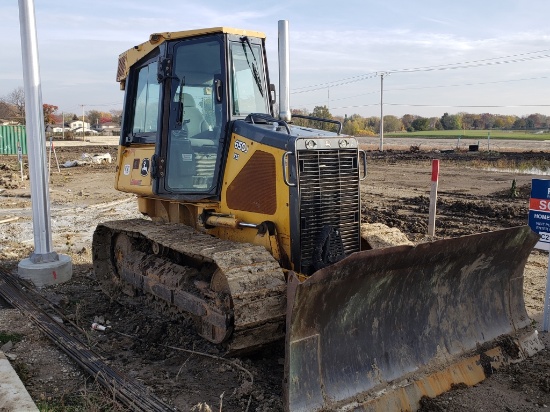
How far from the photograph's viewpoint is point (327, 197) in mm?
5277

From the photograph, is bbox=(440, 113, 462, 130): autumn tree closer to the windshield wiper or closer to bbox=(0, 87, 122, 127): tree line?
bbox=(0, 87, 122, 127): tree line

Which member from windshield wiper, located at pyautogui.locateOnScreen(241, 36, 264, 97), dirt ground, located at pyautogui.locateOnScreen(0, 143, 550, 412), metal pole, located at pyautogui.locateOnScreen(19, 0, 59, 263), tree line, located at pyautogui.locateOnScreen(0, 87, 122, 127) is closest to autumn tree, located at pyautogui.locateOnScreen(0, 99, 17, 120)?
tree line, located at pyautogui.locateOnScreen(0, 87, 122, 127)

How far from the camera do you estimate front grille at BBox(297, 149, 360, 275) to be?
511 cm

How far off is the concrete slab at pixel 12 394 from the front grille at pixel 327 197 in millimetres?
2461

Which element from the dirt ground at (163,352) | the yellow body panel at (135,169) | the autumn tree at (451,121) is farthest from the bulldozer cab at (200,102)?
the autumn tree at (451,121)

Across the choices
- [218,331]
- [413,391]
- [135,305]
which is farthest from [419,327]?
[135,305]

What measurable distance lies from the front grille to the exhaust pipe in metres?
1.20

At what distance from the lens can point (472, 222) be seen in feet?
39.3

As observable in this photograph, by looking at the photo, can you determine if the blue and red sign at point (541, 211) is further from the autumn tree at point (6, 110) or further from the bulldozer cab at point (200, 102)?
the autumn tree at point (6, 110)

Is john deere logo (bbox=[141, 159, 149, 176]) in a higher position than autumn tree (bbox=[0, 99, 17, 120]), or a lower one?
lower

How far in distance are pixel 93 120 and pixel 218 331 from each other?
384ft

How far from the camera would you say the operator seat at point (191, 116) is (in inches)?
234

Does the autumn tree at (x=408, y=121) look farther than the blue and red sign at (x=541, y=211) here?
Yes

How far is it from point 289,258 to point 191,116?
1.94m
